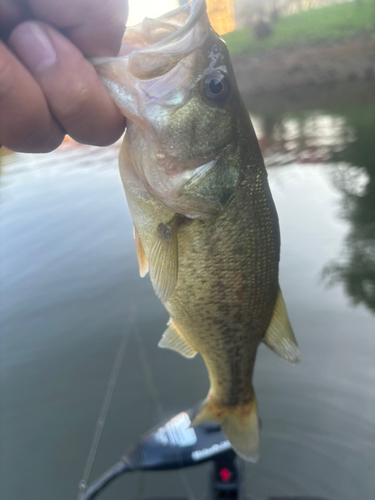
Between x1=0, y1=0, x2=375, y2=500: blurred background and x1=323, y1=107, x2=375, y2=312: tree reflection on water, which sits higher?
x1=0, y1=0, x2=375, y2=500: blurred background

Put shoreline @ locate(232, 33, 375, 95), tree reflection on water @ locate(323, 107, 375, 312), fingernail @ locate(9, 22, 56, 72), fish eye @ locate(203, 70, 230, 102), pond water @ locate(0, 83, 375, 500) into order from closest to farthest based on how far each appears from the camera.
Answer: fingernail @ locate(9, 22, 56, 72) → fish eye @ locate(203, 70, 230, 102) → pond water @ locate(0, 83, 375, 500) → tree reflection on water @ locate(323, 107, 375, 312) → shoreline @ locate(232, 33, 375, 95)

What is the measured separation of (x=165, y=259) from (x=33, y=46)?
84cm

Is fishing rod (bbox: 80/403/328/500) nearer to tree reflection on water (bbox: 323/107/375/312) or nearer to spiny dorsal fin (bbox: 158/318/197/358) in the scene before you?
spiny dorsal fin (bbox: 158/318/197/358)

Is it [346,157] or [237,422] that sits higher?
[237,422]

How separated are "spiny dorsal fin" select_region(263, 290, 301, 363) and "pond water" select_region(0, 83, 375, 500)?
2.33 meters

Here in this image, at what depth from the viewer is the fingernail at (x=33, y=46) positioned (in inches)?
34.3

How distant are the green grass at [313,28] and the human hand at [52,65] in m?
28.1

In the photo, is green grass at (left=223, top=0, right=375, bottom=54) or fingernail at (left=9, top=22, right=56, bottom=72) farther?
green grass at (left=223, top=0, right=375, bottom=54)

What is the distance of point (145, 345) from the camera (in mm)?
4898

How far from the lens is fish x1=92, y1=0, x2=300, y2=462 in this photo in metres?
1.17

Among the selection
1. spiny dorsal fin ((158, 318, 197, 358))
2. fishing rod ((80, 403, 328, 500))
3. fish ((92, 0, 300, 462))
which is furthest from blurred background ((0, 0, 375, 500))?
fish ((92, 0, 300, 462))

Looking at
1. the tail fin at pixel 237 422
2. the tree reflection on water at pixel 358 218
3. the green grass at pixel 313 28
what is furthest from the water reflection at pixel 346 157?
the green grass at pixel 313 28

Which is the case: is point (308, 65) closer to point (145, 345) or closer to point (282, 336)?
point (145, 345)

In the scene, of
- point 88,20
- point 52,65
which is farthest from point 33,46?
point 88,20
